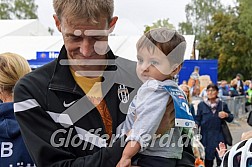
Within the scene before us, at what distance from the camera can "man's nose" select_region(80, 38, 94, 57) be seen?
167 cm

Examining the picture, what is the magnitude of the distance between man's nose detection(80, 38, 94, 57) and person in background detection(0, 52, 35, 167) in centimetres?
83

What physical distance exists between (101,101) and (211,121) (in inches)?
209

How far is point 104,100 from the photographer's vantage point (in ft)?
5.93

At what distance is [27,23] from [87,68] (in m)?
17.2

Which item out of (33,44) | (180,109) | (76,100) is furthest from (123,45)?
(76,100)

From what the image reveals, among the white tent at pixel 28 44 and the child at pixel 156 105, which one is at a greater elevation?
the child at pixel 156 105

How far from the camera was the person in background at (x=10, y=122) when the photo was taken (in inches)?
92.0

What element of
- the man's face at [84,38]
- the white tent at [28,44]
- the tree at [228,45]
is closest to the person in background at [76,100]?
the man's face at [84,38]

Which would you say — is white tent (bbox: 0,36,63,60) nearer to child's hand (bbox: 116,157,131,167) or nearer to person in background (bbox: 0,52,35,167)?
person in background (bbox: 0,52,35,167)

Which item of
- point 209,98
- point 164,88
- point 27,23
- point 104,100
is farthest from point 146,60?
point 27,23

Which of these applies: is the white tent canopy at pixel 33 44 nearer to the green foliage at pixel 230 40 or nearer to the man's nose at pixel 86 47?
the man's nose at pixel 86 47

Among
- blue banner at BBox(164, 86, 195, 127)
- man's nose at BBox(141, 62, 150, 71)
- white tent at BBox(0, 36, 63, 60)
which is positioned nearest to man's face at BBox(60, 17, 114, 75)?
man's nose at BBox(141, 62, 150, 71)

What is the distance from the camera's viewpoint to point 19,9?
45688 mm

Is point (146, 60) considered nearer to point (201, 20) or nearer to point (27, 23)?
point (27, 23)
